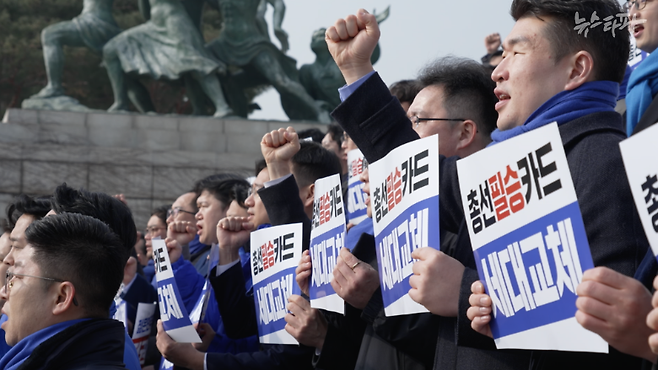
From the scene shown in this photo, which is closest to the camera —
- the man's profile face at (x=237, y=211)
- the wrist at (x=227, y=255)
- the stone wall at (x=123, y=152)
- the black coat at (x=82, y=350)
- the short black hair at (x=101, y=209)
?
the black coat at (x=82, y=350)

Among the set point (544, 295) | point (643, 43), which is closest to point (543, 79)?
point (643, 43)

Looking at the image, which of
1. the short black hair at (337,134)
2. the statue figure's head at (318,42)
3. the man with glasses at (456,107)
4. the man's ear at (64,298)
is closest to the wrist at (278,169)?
the man with glasses at (456,107)

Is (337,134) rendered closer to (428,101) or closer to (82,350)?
(428,101)

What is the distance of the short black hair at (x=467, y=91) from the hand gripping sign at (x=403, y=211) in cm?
50

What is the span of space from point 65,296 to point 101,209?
633 mm

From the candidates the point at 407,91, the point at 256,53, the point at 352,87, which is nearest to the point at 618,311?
the point at 352,87

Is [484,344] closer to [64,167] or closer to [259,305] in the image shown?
[259,305]

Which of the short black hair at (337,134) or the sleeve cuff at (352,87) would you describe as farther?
the short black hair at (337,134)

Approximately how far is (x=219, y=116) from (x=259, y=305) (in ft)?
36.6

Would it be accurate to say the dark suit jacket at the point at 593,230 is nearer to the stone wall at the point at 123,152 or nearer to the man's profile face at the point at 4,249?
the man's profile face at the point at 4,249

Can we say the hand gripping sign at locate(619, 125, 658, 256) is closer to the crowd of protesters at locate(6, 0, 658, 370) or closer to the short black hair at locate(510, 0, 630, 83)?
the crowd of protesters at locate(6, 0, 658, 370)

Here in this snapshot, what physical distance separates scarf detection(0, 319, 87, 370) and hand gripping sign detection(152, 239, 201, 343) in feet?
3.58

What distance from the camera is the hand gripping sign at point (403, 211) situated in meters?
1.94

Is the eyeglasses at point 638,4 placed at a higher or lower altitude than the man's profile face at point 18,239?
higher
